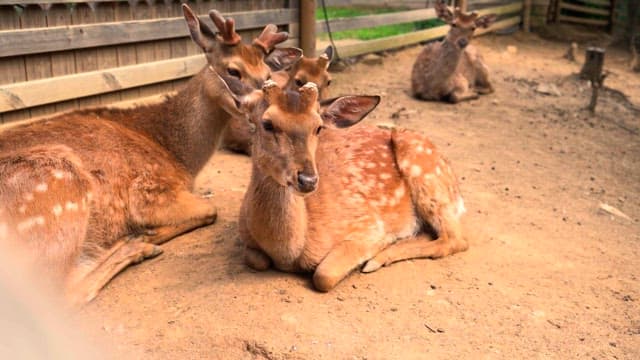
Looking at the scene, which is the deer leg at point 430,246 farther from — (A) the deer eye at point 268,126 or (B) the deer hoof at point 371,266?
(A) the deer eye at point 268,126

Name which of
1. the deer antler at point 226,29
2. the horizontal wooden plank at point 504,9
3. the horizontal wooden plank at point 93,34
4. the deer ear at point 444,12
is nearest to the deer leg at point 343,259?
the deer antler at point 226,29

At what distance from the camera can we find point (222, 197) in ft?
19.8

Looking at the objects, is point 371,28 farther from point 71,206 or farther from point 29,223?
point 29,223

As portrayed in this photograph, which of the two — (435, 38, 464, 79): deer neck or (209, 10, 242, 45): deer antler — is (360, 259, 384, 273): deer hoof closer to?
(209, 10, 242, 45): deer antler

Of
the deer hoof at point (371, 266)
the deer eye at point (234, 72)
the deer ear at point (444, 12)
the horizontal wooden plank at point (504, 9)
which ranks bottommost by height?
the deer hoof at point (371, 266)

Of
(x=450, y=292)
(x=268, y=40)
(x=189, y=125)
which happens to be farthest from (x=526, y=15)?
(x=450, y=292)

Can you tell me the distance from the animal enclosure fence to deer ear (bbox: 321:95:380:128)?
3106 mm

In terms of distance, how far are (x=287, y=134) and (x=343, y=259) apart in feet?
3.01

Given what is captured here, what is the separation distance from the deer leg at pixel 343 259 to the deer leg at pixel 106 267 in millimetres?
1263

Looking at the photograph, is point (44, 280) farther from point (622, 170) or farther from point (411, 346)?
point (622, 170)

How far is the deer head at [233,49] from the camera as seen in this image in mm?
5512

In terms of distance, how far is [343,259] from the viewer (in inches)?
175

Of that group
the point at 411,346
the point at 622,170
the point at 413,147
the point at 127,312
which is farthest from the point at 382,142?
the point at 622,170

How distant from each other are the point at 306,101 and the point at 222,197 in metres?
2.17
